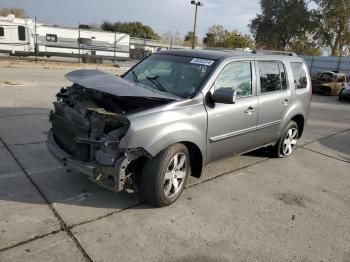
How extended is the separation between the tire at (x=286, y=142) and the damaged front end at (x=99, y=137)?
2872 mm

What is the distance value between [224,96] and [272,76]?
5.61 feet

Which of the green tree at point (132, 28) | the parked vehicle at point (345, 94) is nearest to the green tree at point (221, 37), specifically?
the green tree at point (132, 28)

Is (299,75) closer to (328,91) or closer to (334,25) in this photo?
(328,91)

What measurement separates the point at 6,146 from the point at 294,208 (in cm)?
435

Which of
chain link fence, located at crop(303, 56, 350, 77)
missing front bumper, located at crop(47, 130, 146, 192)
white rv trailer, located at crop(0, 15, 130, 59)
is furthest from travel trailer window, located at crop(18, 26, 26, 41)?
missing front bumper, located at crop(47, 130, 146, 192)

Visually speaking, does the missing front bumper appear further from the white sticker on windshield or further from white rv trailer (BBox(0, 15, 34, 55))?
white rv trailer (BBox(0, 15, 34, 55))

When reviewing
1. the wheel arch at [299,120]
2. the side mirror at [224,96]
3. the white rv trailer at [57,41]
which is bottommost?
the wheel arch at [299,120]

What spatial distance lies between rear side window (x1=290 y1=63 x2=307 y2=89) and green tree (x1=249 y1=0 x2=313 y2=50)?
1445 inches

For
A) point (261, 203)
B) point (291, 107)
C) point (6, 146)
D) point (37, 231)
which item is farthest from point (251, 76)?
point (6, 146)

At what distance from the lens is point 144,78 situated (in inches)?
196

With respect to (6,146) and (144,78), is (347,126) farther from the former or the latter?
(6,146)

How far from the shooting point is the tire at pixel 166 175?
12.4ft

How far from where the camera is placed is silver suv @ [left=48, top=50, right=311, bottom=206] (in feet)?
12.0

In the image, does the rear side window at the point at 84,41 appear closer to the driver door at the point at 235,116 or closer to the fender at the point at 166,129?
the driver door at the point at 235,116
